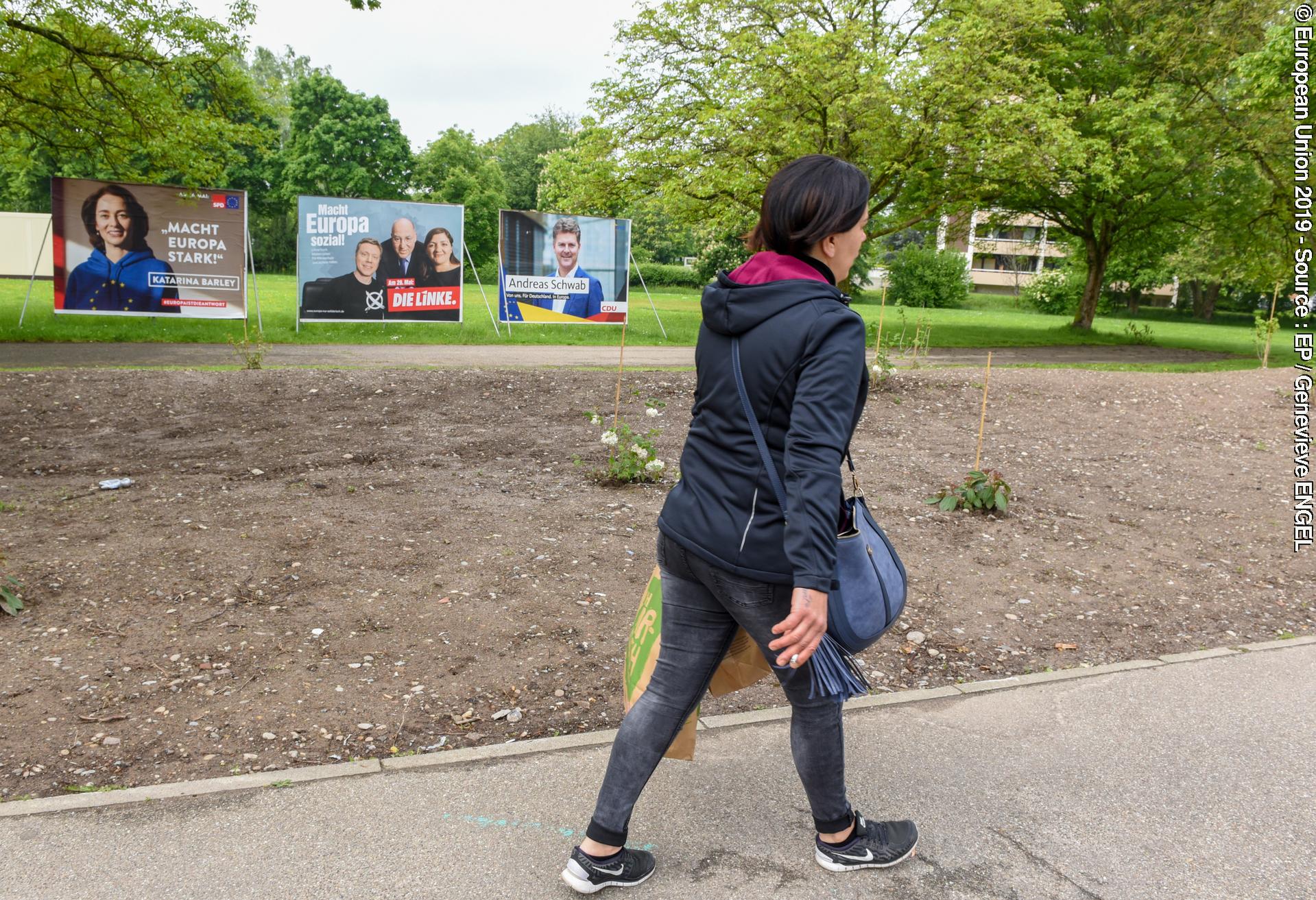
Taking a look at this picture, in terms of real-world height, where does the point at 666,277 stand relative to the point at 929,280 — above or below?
below

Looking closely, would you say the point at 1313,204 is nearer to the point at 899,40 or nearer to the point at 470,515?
the point at 899,40

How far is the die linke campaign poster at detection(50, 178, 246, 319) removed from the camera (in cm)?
1561

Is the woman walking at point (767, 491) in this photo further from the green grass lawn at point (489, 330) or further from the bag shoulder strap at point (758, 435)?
the green grass lawn at point (489, 330)

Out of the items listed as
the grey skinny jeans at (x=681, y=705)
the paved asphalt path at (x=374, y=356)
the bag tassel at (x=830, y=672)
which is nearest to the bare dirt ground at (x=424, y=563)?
the grey skinny jeans at (x=681, y=705)

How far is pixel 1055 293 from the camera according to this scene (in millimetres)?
47812

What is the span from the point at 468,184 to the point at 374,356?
135 ft

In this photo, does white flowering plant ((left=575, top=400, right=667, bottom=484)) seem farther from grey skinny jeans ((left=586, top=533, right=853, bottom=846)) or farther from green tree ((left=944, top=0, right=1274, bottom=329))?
green tree ((left=944, top=0, right=1274, bottom=329))

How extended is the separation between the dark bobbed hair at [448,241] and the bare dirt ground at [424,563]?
7.88 meters

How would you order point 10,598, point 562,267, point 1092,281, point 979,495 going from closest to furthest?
point 10,598 → point 979,495 → point 562,267 → point 1092,281

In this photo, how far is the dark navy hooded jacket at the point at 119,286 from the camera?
15.8m

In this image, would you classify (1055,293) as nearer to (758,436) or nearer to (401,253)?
(401,253)

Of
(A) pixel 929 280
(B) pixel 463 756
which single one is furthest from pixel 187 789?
(A) pixel 929 280

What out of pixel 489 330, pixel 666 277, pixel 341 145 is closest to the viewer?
pixel 489 330

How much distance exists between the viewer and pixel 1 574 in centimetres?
470
